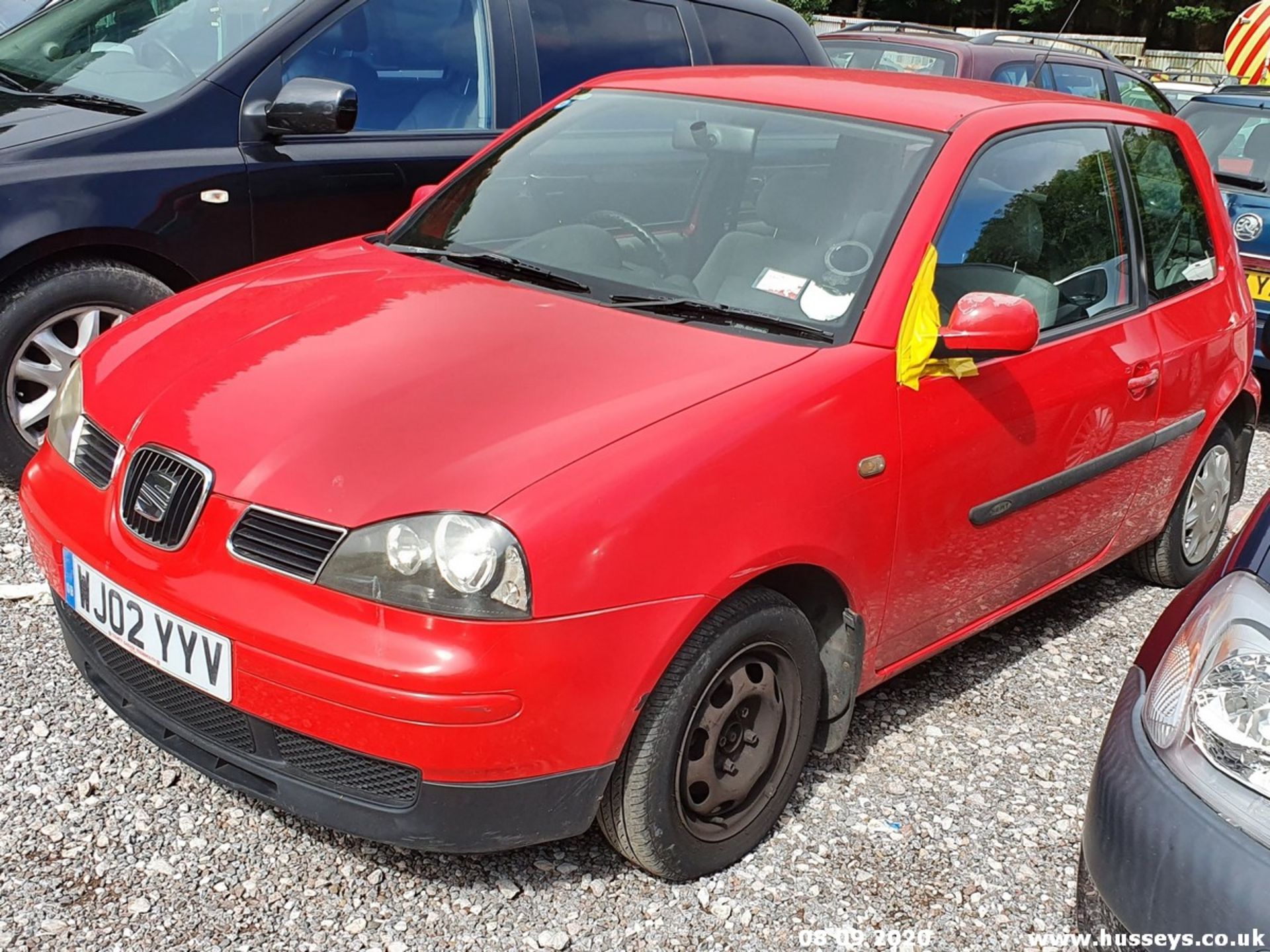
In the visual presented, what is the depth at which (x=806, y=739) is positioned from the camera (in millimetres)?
2998

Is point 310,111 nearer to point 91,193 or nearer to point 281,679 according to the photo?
point 91,193

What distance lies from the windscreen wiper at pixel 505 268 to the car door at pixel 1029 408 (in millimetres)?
850

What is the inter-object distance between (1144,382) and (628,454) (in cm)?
195

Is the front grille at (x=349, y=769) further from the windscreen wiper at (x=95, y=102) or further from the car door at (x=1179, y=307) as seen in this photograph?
the windscreen wiper at (x=95, y=102)

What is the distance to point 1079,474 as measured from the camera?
142 inches

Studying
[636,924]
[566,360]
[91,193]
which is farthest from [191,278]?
[636,924]

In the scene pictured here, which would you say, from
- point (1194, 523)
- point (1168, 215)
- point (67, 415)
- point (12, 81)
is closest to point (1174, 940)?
point (67, 415)

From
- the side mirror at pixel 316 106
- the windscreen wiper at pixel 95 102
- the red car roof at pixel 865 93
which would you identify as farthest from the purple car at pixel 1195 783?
the windscreen wiper at pixel 95 102

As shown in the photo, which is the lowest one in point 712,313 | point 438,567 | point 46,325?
point 46,325

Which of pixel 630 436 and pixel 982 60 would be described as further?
pixel 982 60

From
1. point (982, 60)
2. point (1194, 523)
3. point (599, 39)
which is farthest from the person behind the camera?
point (982, 60)

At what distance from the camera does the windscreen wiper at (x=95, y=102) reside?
456cm

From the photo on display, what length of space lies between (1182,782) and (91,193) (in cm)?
367

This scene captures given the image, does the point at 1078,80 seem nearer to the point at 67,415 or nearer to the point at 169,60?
the point at 169,60
